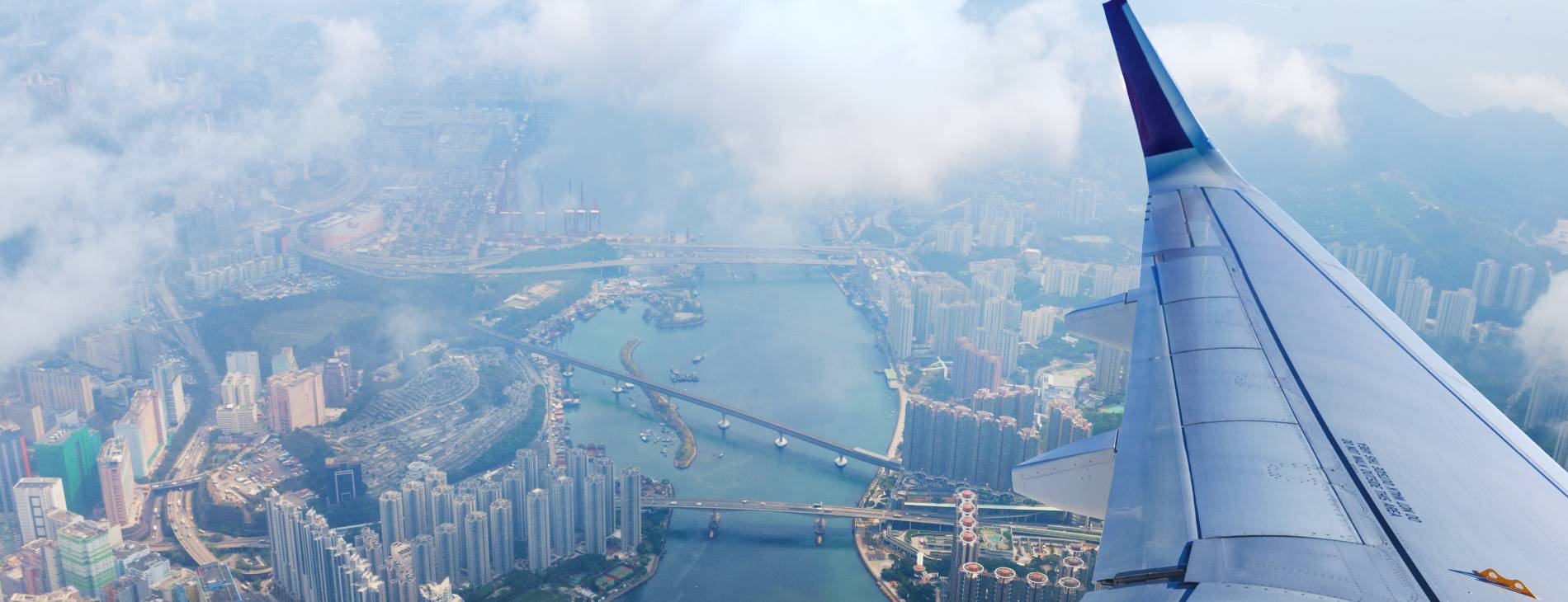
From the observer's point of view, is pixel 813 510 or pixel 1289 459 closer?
pixel 1289 459

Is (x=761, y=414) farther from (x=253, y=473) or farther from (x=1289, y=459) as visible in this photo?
(x=1289, y=459)

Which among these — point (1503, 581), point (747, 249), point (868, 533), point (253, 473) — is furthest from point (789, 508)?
point (747, 249)

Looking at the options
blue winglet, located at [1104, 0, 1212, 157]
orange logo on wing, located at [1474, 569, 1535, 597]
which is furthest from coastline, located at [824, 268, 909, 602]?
orange logo on wing, located at [1474, 569, 1535, 597]

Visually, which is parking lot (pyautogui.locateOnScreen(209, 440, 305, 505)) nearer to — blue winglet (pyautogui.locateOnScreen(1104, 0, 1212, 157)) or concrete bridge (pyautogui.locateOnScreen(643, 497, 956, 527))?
concrete bridge (pyautogui.locateOnScreen(643, 497, 956, 527))

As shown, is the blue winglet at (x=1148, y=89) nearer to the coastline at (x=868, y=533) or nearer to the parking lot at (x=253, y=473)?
the coastline at (x=868, y=533)

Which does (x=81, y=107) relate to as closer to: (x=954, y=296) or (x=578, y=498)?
(x=578, y=498)
